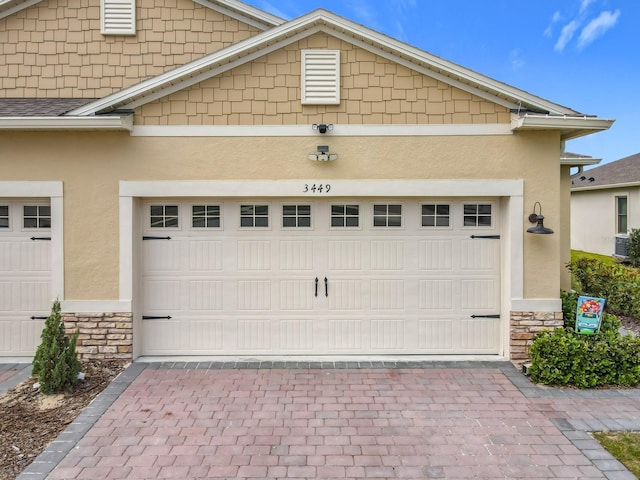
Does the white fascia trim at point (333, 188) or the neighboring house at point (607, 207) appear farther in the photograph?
the neighboring house at point (607, 207)

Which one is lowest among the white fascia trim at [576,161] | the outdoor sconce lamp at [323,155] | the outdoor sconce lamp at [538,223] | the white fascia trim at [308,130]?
the outdoor sconce lamp at [538,223]

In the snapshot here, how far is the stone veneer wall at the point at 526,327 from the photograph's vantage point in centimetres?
679

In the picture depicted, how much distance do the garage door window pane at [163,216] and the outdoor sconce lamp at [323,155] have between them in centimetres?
227

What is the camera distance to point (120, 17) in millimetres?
8969

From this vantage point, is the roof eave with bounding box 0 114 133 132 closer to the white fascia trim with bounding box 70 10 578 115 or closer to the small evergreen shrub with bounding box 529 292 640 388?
the white fascia trim with bounding box 70 10 578 115

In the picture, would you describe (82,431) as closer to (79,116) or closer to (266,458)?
(266,458)

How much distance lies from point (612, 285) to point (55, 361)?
10.5m

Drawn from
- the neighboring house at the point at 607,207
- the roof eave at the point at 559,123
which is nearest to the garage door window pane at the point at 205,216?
the roof eave at the point at 559,123

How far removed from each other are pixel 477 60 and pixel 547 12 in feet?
36.6

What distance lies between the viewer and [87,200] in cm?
676

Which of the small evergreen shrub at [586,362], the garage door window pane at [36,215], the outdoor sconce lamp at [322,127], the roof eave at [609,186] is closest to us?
the small evergreen shrub at [586,362]

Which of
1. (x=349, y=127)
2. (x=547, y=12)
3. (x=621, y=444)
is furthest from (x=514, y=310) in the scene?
(x=547, y=12)

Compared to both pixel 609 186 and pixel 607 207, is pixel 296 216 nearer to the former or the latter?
pixel 609 186

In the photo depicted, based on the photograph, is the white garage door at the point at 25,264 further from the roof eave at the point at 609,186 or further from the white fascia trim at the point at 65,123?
the roof eave at the point at 609,186
